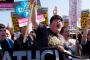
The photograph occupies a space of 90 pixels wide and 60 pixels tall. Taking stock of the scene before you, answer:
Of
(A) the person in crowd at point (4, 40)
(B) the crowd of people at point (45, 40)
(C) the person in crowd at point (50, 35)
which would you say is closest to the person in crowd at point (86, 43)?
(B) the crowd of people at point (45, 40)

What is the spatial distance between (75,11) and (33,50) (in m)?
5.32

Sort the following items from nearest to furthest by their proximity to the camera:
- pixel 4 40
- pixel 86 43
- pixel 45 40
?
A: pixel 45 40 < pixel 4 40 < pixel 86 43

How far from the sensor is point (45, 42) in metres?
5.92

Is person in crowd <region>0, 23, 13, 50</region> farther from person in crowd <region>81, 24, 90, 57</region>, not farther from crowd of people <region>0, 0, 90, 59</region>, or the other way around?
person in crowd <region>81, 24, 90, 57</region>

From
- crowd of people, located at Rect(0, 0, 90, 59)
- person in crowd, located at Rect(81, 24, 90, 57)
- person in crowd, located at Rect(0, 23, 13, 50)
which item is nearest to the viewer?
crowd of people, located at Rect(0, 0, 90, 59)

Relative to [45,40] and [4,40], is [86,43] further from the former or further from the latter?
[4,40]

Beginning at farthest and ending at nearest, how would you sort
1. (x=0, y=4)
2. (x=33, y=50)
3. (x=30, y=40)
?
1. (x=0, y=4)
2. (x=30, y=40)
3. (x=33, y=50)

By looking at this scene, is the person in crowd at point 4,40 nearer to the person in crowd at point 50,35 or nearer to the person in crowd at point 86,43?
the person in crowd at point 50,35

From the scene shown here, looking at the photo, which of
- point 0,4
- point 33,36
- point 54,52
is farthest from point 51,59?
point 0,4

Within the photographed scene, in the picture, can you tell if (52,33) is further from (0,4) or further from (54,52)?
(0,4)

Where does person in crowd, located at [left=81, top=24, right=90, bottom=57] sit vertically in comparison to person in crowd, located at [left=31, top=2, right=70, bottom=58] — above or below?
below

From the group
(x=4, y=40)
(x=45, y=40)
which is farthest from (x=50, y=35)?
(x=4, y=40)

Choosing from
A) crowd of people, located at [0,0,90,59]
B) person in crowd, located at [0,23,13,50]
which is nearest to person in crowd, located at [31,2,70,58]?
crowd of people, located at [0,0,90,59]

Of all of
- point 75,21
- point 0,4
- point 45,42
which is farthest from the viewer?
point 0,4
